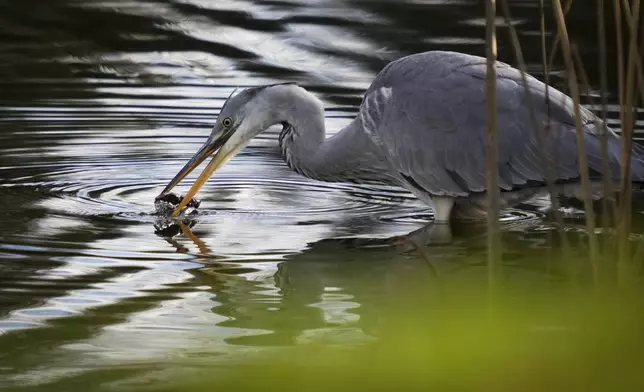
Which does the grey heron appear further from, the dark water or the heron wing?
the dark water

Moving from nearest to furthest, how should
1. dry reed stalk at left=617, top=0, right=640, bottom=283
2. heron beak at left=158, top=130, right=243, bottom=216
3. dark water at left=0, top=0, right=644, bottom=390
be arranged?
dry reed stalk at left=617, top=0, right=640, bottom=283, dark water at left=0, top=0, right=644, bottom=390, heron beak at left=158, top=130, right=243, bottom=216

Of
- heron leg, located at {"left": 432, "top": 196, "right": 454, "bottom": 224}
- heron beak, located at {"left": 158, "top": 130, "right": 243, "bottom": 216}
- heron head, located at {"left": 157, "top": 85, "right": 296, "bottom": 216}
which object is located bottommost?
heron leg, located at {"left": 432, "top": 196, "right": 454, "bottom": 224}

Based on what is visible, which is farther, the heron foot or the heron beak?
the heron beak

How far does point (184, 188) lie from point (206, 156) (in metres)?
0.40

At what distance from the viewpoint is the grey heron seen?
651 centimetres

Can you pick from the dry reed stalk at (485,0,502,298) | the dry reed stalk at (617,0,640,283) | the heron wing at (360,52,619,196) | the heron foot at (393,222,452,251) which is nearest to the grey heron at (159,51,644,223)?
the heron wing at (360,52,619,196)

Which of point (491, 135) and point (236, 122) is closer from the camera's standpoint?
point (491, 135)

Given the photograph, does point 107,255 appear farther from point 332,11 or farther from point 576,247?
point 332,11

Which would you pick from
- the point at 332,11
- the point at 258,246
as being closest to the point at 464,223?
the point at 258,246

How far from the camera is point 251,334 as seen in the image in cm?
486

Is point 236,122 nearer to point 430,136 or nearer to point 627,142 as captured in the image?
point 430,136

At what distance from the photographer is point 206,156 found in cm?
726

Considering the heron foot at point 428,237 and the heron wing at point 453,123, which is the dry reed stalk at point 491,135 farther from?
the heron wing at point 453,123

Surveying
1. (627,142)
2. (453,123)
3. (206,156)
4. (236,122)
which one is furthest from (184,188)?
(627,142)
